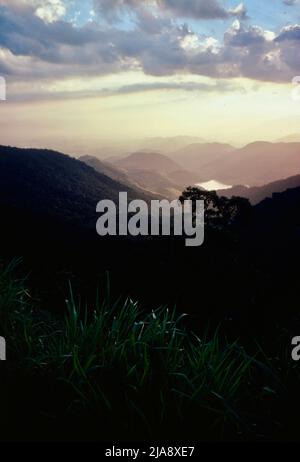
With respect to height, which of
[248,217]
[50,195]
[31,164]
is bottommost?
[248,217]

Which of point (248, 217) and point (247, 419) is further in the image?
point (248, 217)

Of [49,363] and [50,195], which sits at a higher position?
[50,195]

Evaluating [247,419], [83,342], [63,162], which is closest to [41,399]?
[83,342]

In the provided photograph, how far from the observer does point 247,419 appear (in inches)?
173

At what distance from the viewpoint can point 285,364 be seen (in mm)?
5148

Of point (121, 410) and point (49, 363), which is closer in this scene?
point (121, 410)
